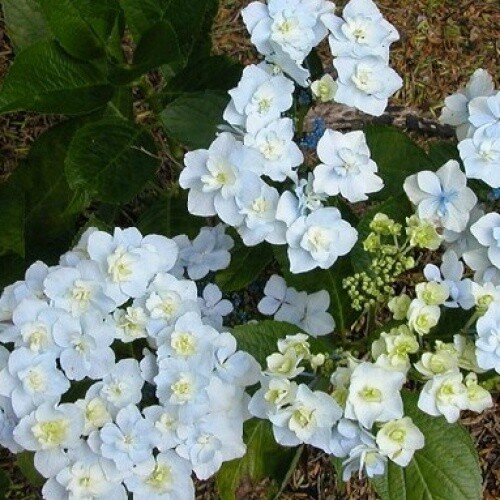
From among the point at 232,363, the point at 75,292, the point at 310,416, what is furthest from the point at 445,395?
the point at 75,292

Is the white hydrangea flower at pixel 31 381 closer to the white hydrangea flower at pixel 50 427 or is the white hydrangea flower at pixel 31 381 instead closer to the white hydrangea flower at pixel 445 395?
the white hydrangea flower at pixel 50 427

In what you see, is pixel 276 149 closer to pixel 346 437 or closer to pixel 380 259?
pixel 380 259

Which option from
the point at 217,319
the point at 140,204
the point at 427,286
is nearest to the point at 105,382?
the point at 217,319

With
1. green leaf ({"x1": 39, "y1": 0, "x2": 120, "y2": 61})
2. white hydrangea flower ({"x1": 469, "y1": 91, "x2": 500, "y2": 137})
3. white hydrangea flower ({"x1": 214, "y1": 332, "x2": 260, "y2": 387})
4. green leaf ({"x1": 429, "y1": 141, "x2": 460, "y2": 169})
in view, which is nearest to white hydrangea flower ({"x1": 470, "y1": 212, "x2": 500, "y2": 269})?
white hydrangea flower ({"x1": 469, "y1": 91, "x2": 500, "y2": 137})

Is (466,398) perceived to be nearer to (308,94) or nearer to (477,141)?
(477,141)

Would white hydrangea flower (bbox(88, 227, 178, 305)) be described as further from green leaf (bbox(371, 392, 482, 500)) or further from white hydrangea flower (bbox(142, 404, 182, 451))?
green leaf (bbox(371, 392, 482, 500))
